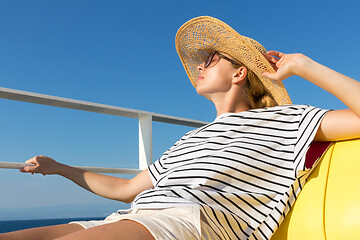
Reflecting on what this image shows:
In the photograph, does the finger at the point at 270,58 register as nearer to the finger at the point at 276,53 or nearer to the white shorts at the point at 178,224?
the finger at the point at 276,53

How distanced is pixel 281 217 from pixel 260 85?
699 millimetres

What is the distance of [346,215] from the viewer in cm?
111

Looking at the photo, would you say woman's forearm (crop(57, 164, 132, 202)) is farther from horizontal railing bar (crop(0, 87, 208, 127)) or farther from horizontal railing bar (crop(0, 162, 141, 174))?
horizontal railing bar (crop(0, 87, 208, 127))

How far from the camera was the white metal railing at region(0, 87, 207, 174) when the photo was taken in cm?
187

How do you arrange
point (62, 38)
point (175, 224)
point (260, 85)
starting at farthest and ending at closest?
point (62, 38)
point (260, 85)
point (175, 224)

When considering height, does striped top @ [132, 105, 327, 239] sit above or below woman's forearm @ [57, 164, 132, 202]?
above

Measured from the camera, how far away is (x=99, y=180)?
1778mm

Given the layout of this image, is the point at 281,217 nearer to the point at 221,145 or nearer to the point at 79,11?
the point at 221,145

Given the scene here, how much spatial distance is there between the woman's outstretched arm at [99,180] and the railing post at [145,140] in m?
0.56

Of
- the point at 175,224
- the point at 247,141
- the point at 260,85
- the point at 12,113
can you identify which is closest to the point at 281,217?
the point at 247,141

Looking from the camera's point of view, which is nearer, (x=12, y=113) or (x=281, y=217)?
(x=281, y=217)

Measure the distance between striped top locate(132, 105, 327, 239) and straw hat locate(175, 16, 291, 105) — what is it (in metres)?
0.25

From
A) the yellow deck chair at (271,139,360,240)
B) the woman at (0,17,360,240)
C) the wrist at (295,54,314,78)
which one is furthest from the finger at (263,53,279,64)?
the yellow deck chair at (271,139,360,240)

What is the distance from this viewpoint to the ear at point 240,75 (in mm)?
1716
